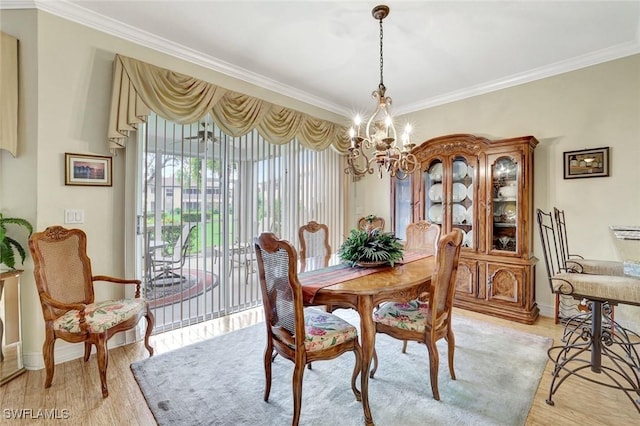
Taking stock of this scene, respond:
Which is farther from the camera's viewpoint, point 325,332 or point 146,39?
point 146,39

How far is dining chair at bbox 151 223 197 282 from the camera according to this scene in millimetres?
2908

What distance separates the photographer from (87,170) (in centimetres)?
249

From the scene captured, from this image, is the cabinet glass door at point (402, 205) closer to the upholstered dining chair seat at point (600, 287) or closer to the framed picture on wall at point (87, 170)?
the upholstered dining chair seat at point (600, 287)

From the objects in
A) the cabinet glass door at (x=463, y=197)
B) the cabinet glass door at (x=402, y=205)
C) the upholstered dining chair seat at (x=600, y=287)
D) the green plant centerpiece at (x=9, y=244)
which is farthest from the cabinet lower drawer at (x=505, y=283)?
the green plant centerpiece at (x=9, y=244)

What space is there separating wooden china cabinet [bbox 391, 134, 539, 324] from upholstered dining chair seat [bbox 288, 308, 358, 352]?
2.38m

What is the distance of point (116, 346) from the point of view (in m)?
2.65

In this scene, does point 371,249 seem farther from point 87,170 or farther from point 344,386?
point 87,170

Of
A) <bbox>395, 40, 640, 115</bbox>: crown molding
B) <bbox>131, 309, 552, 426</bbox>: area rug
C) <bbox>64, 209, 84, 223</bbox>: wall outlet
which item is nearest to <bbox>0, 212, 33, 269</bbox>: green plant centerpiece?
<bbox>64, 209, 84, 223</bbox>: wall outlet

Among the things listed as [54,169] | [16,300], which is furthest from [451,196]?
[16,300]

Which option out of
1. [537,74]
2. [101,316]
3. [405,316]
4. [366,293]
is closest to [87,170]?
[101,316]

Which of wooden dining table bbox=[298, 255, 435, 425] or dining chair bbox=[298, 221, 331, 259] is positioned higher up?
dining chair bbox=[298, 221, 331, 259]

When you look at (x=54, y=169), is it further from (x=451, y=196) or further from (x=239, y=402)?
(x=451, y=196)

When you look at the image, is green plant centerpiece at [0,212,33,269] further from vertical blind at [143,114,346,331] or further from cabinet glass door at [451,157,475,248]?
cabinet glass door at [451,157,475,248]

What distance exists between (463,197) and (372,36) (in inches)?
87.9
